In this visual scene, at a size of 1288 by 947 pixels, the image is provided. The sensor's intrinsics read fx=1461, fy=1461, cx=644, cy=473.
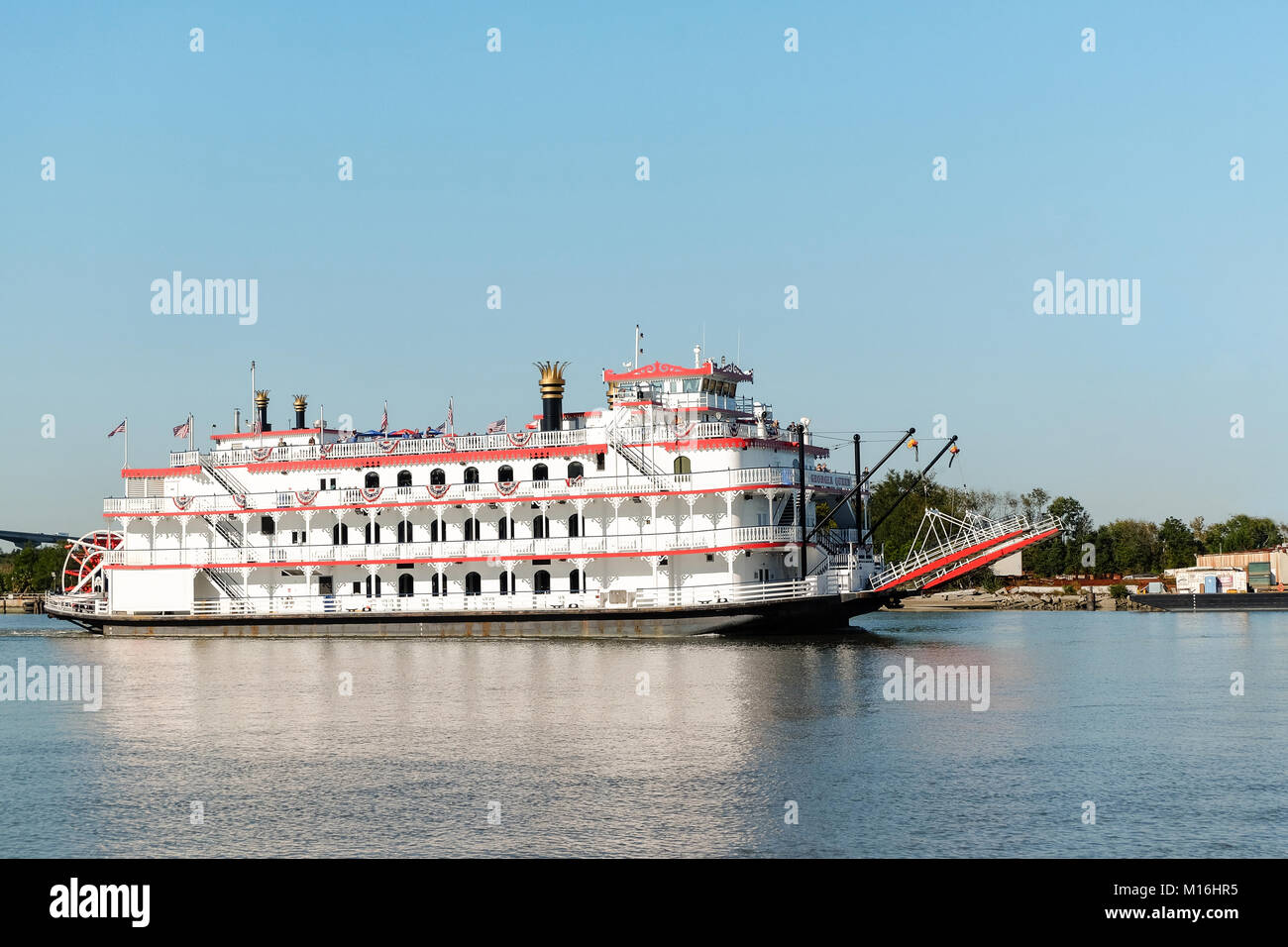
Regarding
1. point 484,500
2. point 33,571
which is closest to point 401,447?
point 484,500

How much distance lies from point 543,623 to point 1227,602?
47.8 meters

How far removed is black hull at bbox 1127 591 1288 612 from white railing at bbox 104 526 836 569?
4155 centimetres

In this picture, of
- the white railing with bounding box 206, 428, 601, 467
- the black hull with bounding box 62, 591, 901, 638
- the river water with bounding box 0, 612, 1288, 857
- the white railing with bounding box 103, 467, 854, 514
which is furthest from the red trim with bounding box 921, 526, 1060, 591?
the white railing with bounding box 206, 428, 601, 467

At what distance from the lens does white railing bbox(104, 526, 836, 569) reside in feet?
167

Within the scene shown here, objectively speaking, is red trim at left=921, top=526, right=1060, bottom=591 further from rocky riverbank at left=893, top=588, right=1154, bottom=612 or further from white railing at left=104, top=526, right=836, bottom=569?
rocky riverbank at left=893, top=588, right=1154, bottom=612

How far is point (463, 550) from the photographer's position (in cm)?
5494

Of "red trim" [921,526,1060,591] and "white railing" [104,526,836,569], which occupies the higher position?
"white railing" [104,526,836,569]

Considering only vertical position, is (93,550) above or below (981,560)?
above

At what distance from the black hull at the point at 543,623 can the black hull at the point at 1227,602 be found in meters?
37.2

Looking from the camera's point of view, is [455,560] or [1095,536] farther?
[1095,536]

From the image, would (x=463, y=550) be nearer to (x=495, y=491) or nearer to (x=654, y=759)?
(x=495, y=491)

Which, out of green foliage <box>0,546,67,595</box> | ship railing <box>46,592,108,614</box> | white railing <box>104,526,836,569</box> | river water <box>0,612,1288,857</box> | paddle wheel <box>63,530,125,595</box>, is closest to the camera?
river water <box>0,612,1288,857</box>

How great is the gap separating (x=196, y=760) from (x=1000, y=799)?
1513cm

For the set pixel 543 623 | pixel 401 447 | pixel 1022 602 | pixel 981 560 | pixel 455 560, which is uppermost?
pixel 401 447
